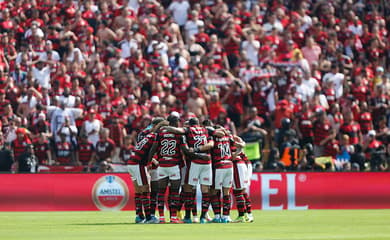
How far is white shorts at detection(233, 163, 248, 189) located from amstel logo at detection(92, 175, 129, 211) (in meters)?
6.25

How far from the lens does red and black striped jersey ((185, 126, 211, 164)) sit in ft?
64.7

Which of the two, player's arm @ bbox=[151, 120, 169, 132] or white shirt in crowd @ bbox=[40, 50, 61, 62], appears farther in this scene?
white shirt in crowd @ bbox=[40, 50, 61, 62]

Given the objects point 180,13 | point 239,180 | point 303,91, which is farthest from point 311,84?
point 239,180

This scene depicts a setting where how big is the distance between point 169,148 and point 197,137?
0.62 metres

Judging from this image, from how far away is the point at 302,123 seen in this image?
28953 millimetres

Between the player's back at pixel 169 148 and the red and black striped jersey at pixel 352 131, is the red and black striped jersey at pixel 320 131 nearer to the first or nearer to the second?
the red and black striped jersey at pixel 352 131

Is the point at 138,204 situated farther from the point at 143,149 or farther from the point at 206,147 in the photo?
the point at 206,147

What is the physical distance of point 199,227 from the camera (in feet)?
61.1

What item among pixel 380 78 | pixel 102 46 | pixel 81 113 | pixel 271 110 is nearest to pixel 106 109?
pixel 81 113

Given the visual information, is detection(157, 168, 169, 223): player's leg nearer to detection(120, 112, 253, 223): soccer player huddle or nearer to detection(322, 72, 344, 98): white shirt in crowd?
detection(120, 112, 253, 223): soccer player huddle

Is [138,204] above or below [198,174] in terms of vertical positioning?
below

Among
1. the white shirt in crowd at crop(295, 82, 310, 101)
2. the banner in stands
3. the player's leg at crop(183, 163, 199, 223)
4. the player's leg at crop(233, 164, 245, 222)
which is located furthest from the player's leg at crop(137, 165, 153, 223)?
the white shirt in crowd at crop(295, 82, 310, 101)

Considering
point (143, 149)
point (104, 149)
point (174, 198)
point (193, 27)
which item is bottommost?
point (174, 198)

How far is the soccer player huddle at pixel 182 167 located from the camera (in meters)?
19.7
